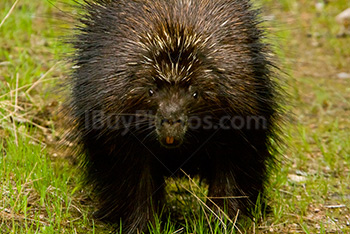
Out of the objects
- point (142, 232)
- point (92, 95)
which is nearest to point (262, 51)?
point (92, 95)

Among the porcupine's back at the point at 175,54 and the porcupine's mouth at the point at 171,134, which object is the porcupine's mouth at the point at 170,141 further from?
the porcupine's back at the point at 175,54

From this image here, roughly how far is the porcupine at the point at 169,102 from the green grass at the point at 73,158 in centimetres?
27

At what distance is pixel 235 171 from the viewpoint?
421 centimetres

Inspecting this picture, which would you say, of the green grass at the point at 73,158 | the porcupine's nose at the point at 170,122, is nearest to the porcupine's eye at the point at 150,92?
the porcupine's nose at the point at 170,122

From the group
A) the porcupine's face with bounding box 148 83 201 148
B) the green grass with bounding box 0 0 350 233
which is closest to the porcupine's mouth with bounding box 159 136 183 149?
the porcupine's face with bounding box 148 83 201 148

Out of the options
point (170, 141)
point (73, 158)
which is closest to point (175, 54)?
point (170, 141)

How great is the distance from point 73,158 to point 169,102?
1.69m

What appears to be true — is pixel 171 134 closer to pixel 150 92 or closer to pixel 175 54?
pixel 150 92

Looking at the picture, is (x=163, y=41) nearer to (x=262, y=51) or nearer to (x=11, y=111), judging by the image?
(x=262, y=51)

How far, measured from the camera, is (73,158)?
5.02 meters

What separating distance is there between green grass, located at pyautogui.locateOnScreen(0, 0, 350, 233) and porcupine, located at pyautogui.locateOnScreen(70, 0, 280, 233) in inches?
10.5

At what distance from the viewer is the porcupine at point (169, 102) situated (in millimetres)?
3686

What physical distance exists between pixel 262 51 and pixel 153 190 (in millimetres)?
1266

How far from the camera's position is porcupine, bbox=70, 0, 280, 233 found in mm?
3686
